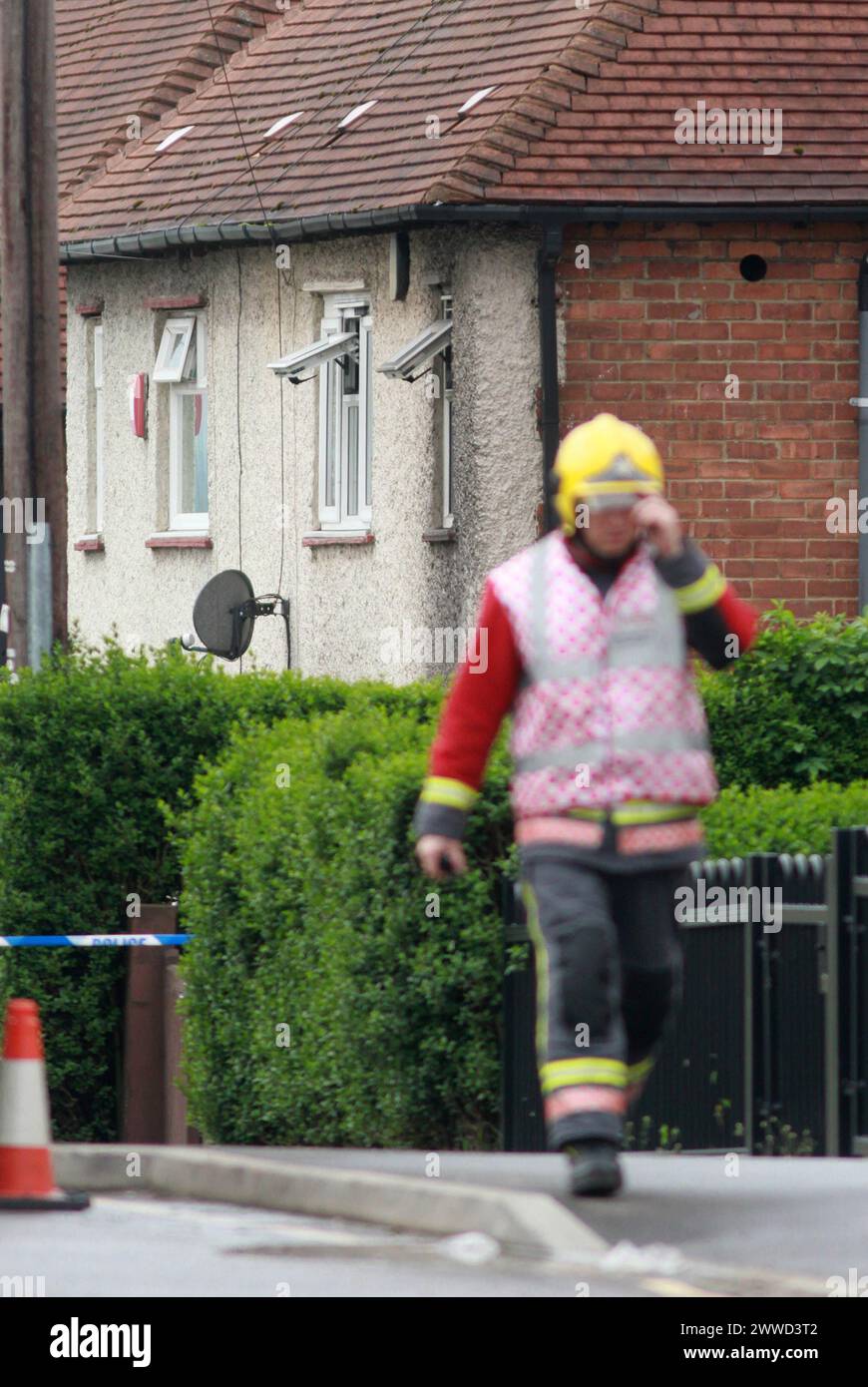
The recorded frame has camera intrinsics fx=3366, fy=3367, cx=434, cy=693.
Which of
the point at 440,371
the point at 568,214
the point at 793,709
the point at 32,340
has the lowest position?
the point at 793,709

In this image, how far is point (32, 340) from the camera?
17.0 metres

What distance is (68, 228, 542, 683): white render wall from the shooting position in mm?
20859

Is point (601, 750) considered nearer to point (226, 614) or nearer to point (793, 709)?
point (793, 709)

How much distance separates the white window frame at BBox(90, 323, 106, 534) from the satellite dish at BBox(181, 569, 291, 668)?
351cm

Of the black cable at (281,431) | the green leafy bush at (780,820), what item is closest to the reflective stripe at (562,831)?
the green leafy bush at (780,820)

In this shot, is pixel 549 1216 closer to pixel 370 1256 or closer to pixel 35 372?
pixel 370 1256

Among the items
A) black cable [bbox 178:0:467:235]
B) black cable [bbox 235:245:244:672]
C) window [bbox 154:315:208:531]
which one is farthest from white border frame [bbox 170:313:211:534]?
black cable [bbox 178:0:467:235]

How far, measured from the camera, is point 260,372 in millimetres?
23797

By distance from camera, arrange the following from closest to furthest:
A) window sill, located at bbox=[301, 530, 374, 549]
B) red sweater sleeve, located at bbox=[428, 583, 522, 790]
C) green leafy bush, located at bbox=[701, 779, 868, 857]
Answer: red sweater sleeve, located at bbox=[428, 583, 522, 790]
green leafy bush, located at bbox=[701, 779, 868, 857]
window sill, located at bbox=[301, 530, 374, 549]

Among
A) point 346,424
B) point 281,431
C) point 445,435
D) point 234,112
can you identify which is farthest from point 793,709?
point 234,112

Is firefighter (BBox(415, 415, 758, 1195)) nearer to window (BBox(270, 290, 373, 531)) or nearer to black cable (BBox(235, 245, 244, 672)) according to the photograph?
window (BBox(270, 290, 373, 531))

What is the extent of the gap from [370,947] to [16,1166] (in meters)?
2.88

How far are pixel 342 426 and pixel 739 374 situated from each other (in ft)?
10.9

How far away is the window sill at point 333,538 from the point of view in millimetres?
22422
